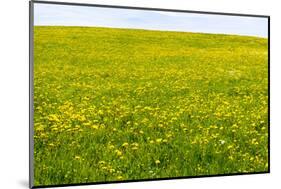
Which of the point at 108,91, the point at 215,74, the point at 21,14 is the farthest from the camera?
the point at 215,74

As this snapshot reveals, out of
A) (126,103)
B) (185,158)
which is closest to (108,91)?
(126,103)

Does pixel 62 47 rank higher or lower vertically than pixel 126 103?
higher

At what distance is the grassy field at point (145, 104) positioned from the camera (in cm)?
Answer: 524

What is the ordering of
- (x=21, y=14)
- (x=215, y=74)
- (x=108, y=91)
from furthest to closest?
1. (x=215, y=74)
2. (x=108, y=91)
3. (x=21, y=14)

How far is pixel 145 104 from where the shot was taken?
18.4 feet

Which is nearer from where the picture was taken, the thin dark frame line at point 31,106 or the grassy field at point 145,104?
the thin dark frame line at point 31,106

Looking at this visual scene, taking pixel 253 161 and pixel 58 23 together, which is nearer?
pixel 58 23

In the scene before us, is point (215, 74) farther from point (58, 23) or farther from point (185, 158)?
point (58, 23)

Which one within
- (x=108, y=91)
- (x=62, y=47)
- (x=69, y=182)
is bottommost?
(x=69, y=182)

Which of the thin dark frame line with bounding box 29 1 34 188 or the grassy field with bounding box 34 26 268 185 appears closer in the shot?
the thin dark frame line with bounding box 29 1 34 188

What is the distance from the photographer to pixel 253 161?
19.5 ft

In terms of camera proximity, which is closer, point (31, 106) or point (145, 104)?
point (31, 106)

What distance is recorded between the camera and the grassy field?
5242 mm
